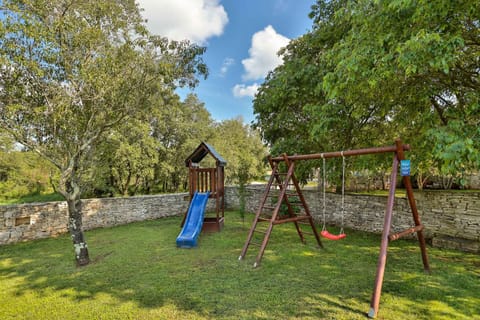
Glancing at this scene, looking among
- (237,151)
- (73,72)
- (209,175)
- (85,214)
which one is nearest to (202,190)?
(209,175)

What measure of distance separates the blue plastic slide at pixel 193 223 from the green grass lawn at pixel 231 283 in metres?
0.25

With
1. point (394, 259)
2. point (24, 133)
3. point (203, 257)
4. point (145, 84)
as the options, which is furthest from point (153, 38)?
point (394, 259)

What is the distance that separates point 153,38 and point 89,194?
11.2 meters

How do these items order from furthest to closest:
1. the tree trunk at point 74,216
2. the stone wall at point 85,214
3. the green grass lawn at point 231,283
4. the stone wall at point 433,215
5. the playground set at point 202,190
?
the playground set at point 202,190 → the stone wall at point 85,214 → the stone wall at point 433,215 → the tree trunk at point 74,216 → the green grass lawn at point 231,283

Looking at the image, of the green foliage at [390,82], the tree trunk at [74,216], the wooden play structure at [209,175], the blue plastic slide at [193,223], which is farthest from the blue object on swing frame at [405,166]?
the tree trunk at [74,216]

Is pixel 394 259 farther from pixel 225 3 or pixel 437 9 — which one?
pixel 225 3

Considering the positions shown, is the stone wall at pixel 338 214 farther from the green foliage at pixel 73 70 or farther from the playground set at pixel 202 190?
the green foliage at pixel 73 70

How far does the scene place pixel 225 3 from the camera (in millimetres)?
9047

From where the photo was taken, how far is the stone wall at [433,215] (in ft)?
16.6

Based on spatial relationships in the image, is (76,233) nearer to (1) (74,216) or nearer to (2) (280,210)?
(1) (74,216)

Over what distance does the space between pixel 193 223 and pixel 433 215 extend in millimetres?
6189

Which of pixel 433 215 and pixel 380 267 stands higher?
pixel 433 215

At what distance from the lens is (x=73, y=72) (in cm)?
440

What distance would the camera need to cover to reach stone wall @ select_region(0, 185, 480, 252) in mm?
5180
